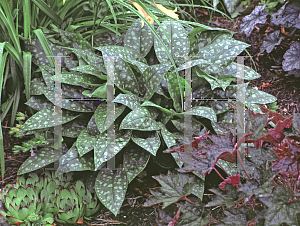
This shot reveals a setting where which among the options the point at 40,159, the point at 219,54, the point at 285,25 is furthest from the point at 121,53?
the point at 285,25

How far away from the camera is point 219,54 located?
1553mm

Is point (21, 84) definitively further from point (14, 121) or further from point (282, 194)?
point (282, 194)

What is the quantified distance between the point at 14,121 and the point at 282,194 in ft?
4.95

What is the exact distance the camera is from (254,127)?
37.0 inches

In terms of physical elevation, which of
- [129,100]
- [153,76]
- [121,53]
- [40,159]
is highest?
[121,53]

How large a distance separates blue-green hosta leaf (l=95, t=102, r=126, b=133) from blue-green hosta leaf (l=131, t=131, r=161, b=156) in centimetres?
15

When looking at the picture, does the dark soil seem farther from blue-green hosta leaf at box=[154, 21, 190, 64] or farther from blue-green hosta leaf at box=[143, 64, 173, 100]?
→ blue-green hosta leaf at box=[154, 21, 190, 64]

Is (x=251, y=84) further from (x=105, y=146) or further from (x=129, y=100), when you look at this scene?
(x=105, y=146)

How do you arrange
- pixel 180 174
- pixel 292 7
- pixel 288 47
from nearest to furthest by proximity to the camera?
pixel 180 174, pixel 292 7, pixel 288 47

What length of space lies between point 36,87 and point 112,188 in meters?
0.77

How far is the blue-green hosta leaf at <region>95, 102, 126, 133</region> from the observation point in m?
1.31

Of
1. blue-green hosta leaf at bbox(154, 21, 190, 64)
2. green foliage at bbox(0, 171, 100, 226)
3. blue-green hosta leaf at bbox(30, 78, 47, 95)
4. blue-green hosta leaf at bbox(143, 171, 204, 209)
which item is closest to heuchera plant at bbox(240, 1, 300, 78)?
A: blue-green hosta leaf at bbox(154, 21, 190, 64)

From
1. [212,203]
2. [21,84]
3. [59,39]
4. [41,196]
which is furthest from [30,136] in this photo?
[212,203]

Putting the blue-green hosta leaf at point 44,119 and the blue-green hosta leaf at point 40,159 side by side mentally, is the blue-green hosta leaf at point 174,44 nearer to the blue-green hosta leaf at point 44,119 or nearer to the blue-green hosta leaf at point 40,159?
the blue-green hosta leaf at point 44,119
